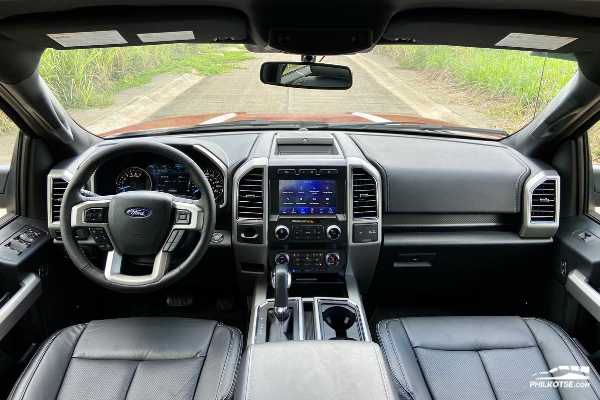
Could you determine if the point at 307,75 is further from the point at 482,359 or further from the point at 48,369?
the point at 48,369

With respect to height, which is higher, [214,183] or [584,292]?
[214,183]

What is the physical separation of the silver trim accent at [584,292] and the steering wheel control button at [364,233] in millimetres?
1186

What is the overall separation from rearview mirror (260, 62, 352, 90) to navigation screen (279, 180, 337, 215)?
1.81 feet

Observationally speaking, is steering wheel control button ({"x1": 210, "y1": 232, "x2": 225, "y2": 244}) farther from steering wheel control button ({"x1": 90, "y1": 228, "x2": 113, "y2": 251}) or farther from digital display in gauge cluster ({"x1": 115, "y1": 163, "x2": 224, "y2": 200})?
steering wheel control button ({"x1": 90, "y1": 228, "x2": 113, "y2": 251})

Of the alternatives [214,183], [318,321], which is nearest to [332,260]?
[318,321]

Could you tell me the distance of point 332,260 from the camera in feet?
9.27

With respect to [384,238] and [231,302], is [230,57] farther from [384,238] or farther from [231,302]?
[231,302]

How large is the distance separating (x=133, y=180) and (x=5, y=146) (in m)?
0.80

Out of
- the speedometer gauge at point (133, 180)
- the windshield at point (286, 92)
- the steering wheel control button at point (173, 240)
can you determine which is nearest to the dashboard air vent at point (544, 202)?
the windshield at point (286, 92)

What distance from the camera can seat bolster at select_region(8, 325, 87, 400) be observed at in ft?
6.28

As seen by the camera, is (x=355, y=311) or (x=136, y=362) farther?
(x=355, y=311)

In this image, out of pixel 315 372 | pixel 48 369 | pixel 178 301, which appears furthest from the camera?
pixel 178 301

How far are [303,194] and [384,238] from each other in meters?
0.62

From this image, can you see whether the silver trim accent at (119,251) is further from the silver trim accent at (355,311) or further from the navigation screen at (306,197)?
the silver trim accent at (355,311)
